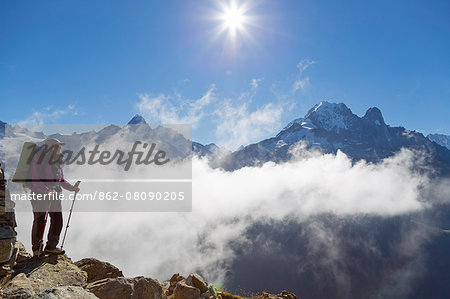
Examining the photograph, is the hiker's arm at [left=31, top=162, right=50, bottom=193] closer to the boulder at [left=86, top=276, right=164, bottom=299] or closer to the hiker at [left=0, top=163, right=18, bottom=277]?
the hiker at [left=0, top=163, right=18, bottom=277]

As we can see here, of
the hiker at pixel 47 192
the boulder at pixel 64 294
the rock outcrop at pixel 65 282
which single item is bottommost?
the boulder at pixel 64 294

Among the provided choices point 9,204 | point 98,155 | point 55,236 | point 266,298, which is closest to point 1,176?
Result: point 9,204

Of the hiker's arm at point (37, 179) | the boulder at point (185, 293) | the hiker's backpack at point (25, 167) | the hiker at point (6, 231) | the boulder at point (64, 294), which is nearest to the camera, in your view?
the boulder at point (64, 294)

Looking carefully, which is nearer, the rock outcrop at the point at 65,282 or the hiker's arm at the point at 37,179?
the rock outcrop at the point at 65,282

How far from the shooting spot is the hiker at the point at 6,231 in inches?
344

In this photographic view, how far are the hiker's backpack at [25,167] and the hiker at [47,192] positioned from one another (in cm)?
15

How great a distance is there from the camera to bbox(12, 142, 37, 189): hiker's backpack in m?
10.2

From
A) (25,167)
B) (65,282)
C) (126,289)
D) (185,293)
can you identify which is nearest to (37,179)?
(25,167)

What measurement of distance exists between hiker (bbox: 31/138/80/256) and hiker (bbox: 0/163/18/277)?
0.79 meters

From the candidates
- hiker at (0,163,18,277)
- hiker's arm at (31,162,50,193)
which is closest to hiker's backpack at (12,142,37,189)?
hiker's arm at (31,162,50,193)

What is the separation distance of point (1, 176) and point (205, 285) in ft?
40.0

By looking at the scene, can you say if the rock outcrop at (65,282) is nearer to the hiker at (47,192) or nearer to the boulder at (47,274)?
the boulder at (47,274)

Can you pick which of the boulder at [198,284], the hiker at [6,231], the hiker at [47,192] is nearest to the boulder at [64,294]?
the hiker at [6,231]

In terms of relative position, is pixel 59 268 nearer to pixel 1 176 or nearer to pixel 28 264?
pixel 28 264
